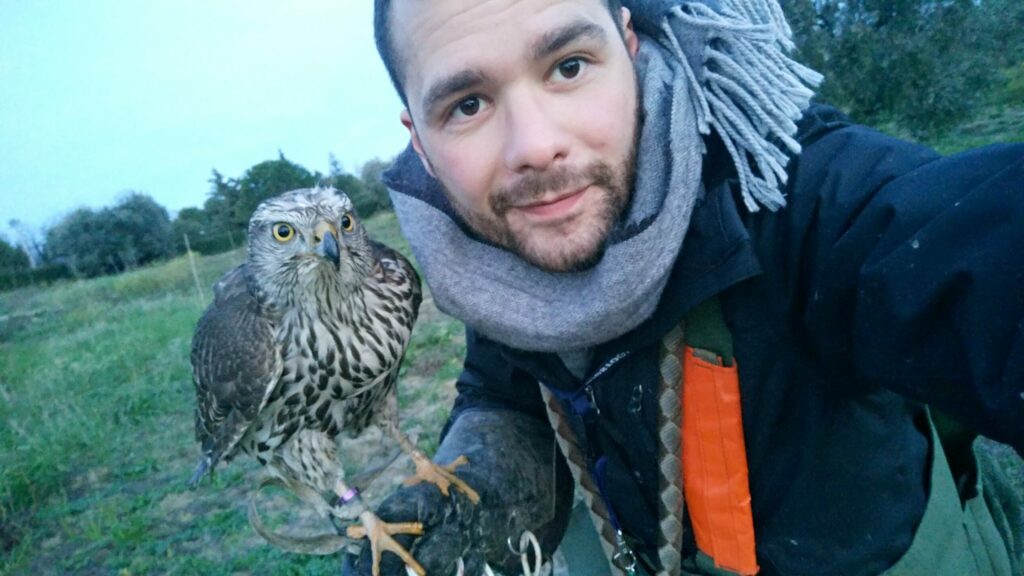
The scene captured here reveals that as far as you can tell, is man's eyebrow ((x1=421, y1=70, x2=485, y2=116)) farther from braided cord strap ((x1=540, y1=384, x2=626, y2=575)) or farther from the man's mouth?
braided cord strap ((x1=540, y1=384, x2=626, y2=575))

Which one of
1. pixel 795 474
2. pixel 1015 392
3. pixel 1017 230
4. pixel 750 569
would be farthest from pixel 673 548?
pixel 1017 230

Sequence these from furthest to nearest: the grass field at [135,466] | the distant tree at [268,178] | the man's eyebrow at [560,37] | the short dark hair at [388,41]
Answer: the distant tree at [268,178], the grass field at [135,466], the short dark hair at [388,41], the man's eyebrow at [560,37]

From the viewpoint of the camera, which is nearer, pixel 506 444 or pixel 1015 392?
pixel 1015 392

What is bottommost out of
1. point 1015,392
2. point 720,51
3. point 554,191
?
point 1015,392

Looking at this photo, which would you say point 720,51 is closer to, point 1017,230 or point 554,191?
point 554,191

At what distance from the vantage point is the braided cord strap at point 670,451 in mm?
1471

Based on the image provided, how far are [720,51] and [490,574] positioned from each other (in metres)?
1.46

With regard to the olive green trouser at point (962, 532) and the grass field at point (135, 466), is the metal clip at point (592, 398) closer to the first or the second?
the olive green trouser at point (962, 532)

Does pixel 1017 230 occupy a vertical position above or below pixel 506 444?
above

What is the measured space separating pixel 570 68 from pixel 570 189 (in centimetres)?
28

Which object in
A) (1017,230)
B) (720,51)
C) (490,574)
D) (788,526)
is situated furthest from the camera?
(490,574)

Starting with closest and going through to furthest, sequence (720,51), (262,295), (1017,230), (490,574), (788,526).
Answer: (1017,230)
(720,51)
(788,526)
(490,574)
(262,295)

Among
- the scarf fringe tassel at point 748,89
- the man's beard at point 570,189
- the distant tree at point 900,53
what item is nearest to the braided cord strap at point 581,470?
the man's beard at point 570,189

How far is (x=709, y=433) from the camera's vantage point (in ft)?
4.88
